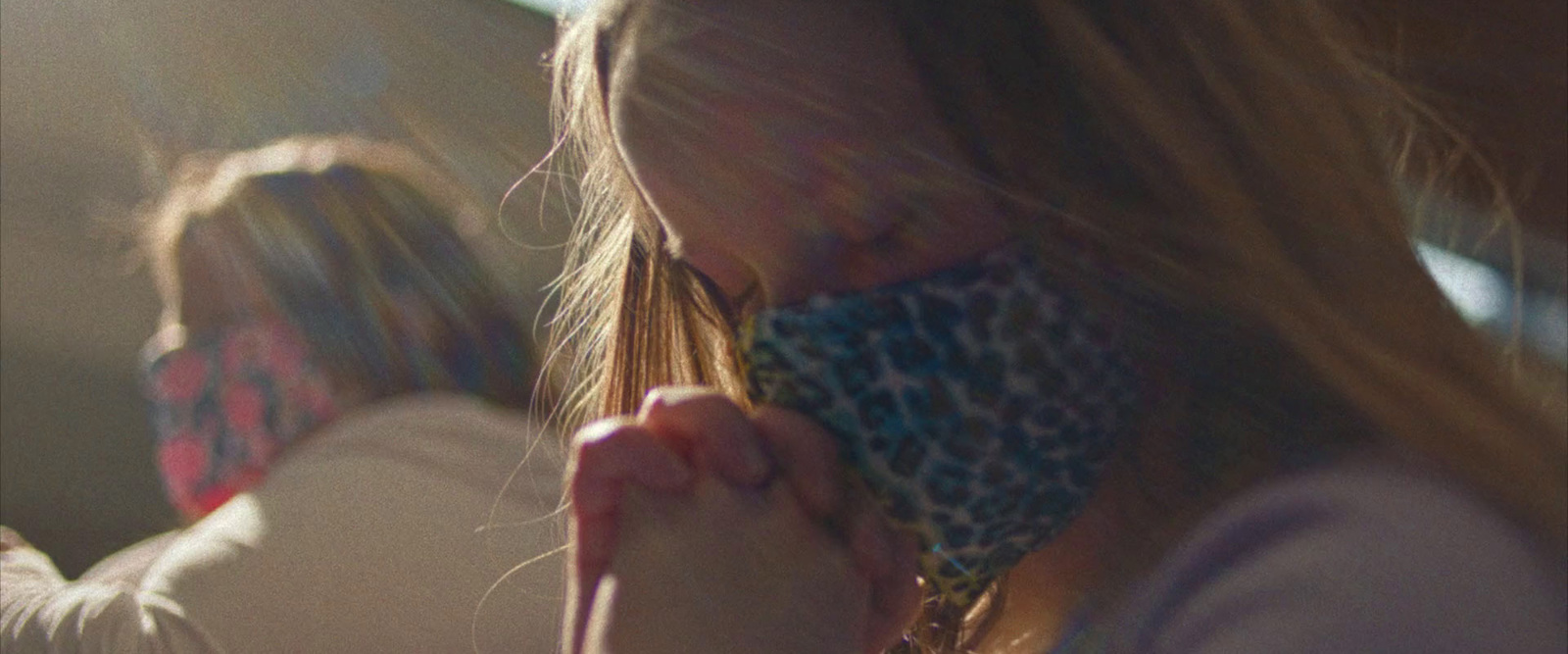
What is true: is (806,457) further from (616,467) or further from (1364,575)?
(1364,575)

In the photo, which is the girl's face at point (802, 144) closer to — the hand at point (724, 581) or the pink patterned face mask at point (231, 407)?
the hand at point (724, 581)

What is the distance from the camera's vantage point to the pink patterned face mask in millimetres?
1633

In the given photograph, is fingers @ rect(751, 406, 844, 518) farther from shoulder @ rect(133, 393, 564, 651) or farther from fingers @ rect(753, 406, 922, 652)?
shoulder @ rect(133, 393, 564, 651)

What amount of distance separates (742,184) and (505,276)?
3.92 ft

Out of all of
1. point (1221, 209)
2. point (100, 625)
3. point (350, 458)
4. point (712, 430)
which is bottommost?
point (100, 625)

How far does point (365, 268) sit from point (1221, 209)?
130cm

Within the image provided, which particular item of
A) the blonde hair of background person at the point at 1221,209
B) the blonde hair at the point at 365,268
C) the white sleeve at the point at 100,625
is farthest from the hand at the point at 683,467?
the blonde hair at the point at 365,268

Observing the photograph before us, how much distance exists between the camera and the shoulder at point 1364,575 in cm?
49

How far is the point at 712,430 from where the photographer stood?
63cm

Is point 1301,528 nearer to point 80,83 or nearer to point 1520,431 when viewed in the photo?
point 1520,431

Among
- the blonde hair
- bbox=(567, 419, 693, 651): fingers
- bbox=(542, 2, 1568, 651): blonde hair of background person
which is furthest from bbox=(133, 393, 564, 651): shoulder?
bbox=(542, 2, 1568, 651): blonde hair of background person

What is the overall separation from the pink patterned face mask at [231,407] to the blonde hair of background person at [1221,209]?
1.12 meters

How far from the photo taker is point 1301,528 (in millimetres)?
570

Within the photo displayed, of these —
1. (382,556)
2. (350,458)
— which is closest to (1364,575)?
(382,556)
